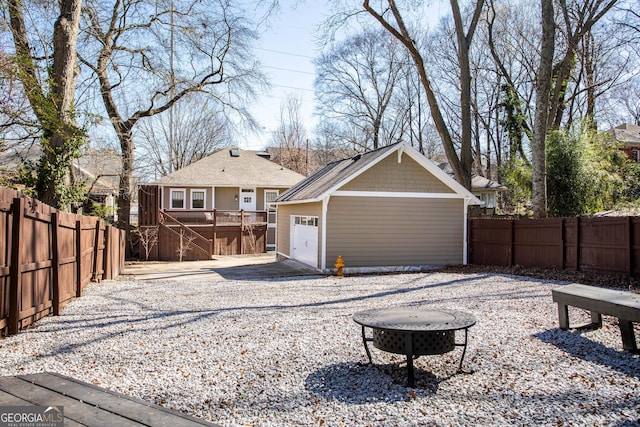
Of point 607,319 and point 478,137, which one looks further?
point 478,137

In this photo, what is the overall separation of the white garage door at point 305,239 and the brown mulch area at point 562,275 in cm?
406

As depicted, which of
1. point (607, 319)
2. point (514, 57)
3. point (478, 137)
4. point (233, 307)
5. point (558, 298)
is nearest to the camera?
point (558, 298)

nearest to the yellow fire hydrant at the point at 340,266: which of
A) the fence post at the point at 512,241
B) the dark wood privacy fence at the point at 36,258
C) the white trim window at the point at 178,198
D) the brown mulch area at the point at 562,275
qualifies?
the brown mulch area at the point at 562,275

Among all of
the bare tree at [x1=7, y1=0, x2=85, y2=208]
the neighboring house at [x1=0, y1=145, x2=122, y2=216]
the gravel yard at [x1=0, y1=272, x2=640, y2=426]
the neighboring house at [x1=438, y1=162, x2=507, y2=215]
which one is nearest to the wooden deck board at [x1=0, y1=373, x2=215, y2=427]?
the gravel yard at [x1=0, y1=272, x2=640, y2=426]

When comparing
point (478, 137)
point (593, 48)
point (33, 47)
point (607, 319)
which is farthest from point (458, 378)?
point (478, 137)

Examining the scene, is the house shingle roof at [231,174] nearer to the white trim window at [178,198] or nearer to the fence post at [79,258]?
the white trim window at [178,198]

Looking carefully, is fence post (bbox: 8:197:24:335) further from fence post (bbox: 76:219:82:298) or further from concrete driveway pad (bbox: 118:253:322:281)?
concrete driveway pad (bbox: 118:253:322:281)

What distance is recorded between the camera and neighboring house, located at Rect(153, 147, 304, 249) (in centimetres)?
2459

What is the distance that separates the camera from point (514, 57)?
2791 centimetres

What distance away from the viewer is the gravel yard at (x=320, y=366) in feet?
12.5

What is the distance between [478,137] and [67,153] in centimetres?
2938

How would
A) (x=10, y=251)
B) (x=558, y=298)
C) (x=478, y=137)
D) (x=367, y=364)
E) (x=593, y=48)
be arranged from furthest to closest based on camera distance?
(x=478, y=137) < (x=593, y=48) < (x=558, y=298) < (x=10, y=251) < (x=367, y=364)

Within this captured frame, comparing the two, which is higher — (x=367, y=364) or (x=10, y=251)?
(x=10, y=251)

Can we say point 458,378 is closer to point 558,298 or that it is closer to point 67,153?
point 558,298
